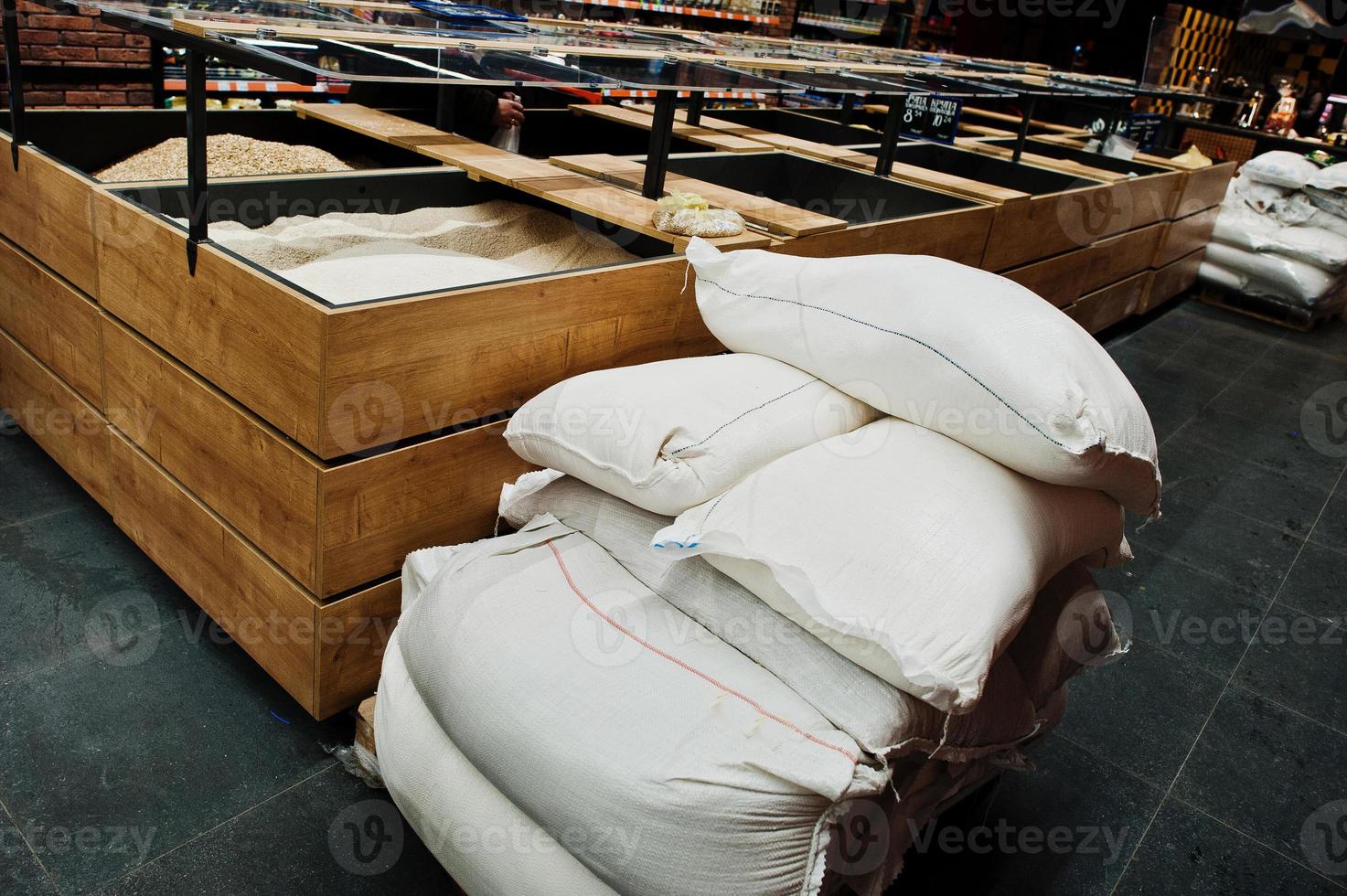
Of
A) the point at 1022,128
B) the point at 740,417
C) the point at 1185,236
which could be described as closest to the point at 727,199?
the point at 740,417

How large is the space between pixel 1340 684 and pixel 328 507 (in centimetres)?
247

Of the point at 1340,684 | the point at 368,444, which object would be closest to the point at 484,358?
the point at 368,444

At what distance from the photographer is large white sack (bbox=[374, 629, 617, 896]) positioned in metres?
1.32

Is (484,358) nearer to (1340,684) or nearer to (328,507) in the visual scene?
(328,507)

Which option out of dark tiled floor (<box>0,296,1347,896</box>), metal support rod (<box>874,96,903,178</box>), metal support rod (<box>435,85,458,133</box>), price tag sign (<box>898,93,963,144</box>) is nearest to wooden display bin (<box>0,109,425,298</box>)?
metal support rod (<box>435,85,458,133</box>)

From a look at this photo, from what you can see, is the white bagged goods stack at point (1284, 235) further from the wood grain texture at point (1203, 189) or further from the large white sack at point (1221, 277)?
the wood grain texture at point (1203, 189)

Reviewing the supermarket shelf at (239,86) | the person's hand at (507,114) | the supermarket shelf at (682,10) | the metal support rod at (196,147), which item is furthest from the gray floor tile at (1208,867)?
the supermarket shelf at (682,10)

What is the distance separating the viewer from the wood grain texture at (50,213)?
2.01 meters

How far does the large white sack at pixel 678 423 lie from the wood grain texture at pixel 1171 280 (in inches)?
162

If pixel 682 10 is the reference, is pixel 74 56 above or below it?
below

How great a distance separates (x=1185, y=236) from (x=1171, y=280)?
24cm

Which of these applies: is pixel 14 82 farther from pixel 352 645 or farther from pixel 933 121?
pixel 933 121

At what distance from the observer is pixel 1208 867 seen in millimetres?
1897

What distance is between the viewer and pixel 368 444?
1.60 m
